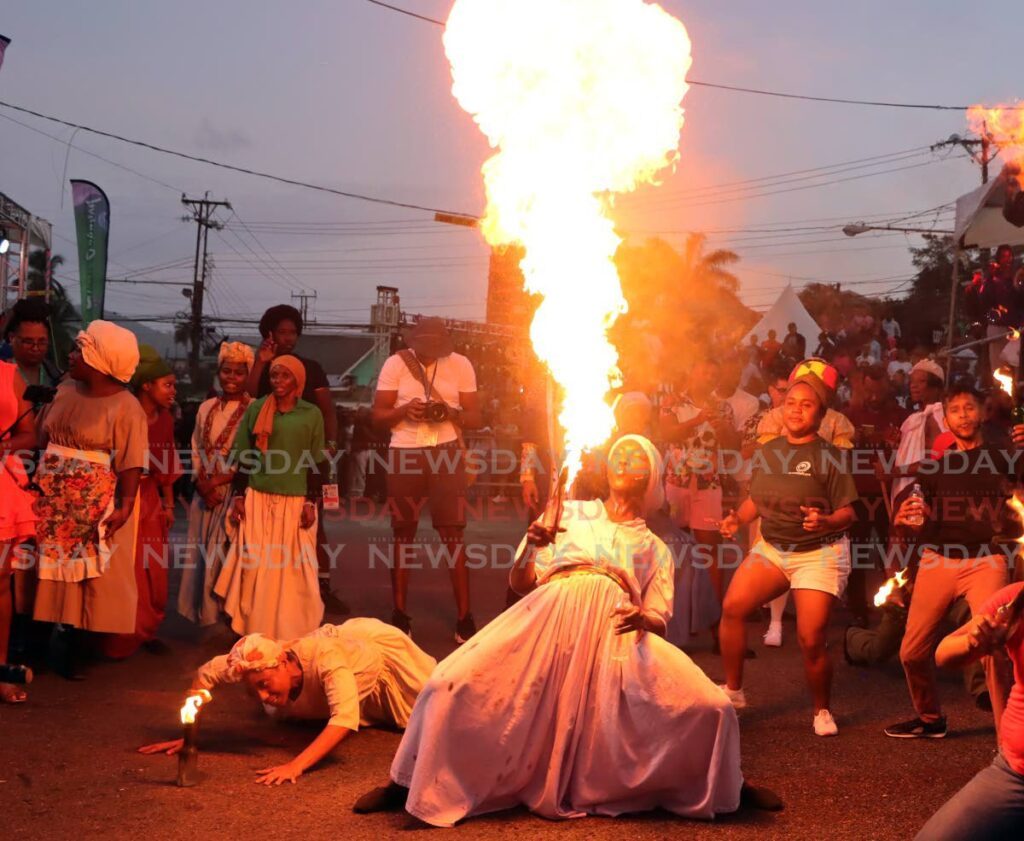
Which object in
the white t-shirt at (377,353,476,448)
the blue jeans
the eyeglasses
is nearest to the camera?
the blue jeans

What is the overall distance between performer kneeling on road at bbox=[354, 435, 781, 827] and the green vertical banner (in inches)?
732

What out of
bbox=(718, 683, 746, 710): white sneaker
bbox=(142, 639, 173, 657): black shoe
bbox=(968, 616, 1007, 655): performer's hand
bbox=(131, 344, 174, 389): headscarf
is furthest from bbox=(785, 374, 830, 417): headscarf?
bbox=(142, 639, 173, 657): black shoe

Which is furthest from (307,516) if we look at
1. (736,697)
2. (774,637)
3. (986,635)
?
(986,635)

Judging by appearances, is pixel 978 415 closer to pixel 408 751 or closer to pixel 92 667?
pixel 408 751

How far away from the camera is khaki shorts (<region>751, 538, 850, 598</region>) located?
674 cm

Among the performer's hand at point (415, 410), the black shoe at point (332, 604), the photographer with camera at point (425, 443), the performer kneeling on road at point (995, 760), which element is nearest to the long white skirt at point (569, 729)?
the performer kneeling on road at point (995, 760)

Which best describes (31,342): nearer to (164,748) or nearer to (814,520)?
(164,748)

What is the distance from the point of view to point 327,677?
19.3 feet

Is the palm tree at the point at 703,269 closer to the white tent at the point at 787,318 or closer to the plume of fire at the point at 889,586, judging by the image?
the white tent at the point at 787,318

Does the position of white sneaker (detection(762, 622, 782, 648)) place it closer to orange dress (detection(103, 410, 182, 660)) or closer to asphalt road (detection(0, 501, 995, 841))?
asphalt road (detection(0, 501, 995, 841))

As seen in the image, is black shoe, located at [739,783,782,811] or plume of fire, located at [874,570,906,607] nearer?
black shoe, located at [739,783,782,811]

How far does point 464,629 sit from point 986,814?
555 cm

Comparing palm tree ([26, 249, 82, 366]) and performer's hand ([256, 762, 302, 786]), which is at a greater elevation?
palm tree ([26, 249, 82, 366])

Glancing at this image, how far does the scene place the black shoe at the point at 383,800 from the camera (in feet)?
16.8
